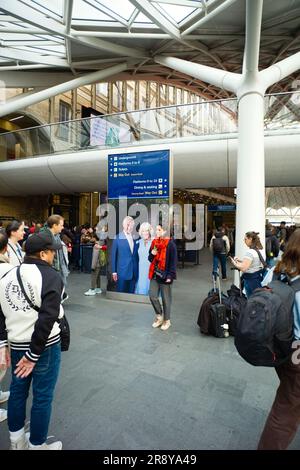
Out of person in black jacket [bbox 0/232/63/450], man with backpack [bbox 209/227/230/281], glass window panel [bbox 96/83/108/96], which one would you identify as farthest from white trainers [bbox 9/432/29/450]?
glass window panel [bbox 96/83/108/96]

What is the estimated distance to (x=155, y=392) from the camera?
304 centimetres

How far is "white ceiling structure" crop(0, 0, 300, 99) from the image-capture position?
9.12 metres

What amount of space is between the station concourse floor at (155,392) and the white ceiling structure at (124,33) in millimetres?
9172

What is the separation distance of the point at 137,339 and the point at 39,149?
42.2ft

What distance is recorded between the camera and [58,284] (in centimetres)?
205

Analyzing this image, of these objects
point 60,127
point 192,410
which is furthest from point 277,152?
point 60,127

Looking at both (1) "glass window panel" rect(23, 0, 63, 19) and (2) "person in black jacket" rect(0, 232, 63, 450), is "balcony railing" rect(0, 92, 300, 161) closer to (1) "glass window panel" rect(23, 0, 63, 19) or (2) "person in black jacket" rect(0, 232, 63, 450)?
(1) "glass window panel" rect(23, 0, 63, 19)

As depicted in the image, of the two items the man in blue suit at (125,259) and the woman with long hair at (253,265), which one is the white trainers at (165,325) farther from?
the man in blue suit at (125,259)

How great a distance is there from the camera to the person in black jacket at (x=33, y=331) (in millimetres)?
1960

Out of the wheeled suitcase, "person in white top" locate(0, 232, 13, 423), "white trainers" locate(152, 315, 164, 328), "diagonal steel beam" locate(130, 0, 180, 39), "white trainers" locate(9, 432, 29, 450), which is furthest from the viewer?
"diagonal steel beam" locate(130, 0, 180, 39)

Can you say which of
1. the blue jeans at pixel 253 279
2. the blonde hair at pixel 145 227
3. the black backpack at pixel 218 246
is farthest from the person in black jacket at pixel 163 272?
the black backpack at pixel 218 246

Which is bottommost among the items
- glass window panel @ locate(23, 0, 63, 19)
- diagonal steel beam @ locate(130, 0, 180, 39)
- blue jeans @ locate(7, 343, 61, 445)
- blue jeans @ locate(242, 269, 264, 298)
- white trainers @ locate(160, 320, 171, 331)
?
white trainers @ locate(160, 320, 171, 331)

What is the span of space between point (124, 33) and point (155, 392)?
494 inches

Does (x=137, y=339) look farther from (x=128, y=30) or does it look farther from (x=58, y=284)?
(x=128, y=30)
